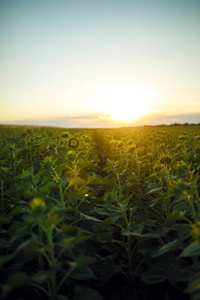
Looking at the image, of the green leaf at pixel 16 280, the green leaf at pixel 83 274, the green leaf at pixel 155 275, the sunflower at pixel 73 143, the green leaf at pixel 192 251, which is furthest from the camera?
the sunflower at pixel 73 143

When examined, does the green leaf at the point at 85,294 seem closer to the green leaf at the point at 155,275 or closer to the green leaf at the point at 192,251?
the green leaf at the point at 155,275

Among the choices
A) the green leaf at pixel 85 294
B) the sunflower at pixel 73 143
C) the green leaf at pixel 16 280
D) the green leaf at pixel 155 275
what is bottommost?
the green leaf at pixel 155 275

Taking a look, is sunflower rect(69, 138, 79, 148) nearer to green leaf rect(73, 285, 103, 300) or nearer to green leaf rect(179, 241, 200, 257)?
green leaf rect(73, 285, 103, 300)

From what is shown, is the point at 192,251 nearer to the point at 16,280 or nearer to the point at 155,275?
the point at 155,275

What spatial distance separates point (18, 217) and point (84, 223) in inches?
38.6

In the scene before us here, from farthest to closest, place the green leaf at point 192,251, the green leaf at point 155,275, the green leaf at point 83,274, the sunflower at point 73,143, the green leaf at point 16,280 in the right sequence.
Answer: the sunflower at point 73,143
the green leaf at point 155,275
the green leaf at point 83,274
the green leaf at point 192,251
the green leaf at point 16,280

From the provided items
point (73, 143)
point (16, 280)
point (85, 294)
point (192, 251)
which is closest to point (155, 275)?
point (192, 251)

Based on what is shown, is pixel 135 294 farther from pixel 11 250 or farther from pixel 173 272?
pixel 11 250

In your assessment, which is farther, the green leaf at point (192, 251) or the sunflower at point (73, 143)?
the sunflower at point (73, 143)

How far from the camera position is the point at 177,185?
5.82 feet

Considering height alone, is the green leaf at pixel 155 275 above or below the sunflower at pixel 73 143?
below

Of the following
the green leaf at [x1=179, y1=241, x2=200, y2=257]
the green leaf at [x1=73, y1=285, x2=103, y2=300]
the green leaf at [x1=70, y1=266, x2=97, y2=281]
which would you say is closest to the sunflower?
the green leaf at [x1=70, y1=266, x2=97, y2=281]

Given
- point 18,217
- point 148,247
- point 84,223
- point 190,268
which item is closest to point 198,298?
point 190,268

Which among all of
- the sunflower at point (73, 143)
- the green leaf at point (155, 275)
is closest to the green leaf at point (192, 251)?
the green leaf at point (155, 275)
